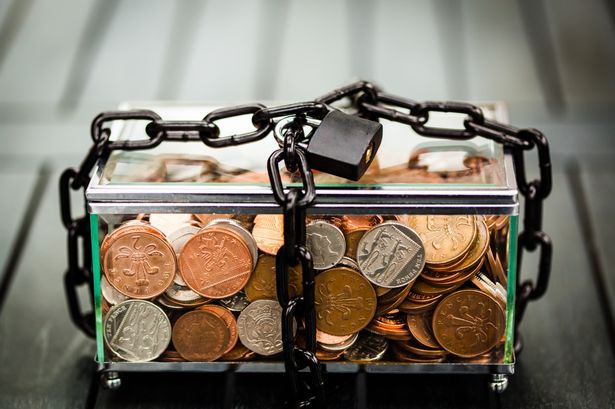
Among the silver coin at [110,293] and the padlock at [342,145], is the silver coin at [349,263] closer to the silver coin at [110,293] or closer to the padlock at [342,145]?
the padlock at [342,145]

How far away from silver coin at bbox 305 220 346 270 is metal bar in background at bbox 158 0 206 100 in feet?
2.53

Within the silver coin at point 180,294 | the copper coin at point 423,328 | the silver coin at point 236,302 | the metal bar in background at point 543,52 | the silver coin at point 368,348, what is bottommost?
the silver coin at point 368,348

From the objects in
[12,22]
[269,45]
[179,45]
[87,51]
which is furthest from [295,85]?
[12,22]

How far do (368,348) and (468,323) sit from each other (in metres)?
0.10

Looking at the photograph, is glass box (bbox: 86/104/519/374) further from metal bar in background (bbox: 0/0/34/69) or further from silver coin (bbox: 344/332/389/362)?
metal bar in background (bbox: 0/0/34/69)

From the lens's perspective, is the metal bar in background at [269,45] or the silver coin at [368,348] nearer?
the silver coin at [368,348]

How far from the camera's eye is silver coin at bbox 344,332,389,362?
0.92m

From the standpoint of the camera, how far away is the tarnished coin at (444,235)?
0.88 m

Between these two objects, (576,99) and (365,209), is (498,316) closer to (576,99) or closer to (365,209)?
(365,209)

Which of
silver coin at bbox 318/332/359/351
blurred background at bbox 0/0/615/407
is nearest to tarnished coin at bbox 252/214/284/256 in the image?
silver coin at bbox 318/332/359/351

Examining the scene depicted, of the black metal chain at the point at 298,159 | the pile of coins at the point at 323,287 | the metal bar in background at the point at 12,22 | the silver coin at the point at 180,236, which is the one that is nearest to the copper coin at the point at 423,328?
the pile of coins at the point at 323,287

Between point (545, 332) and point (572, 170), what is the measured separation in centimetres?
36

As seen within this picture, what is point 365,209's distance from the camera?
0.87m

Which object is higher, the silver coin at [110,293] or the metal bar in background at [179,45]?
the metal bar in background at [179,45]
